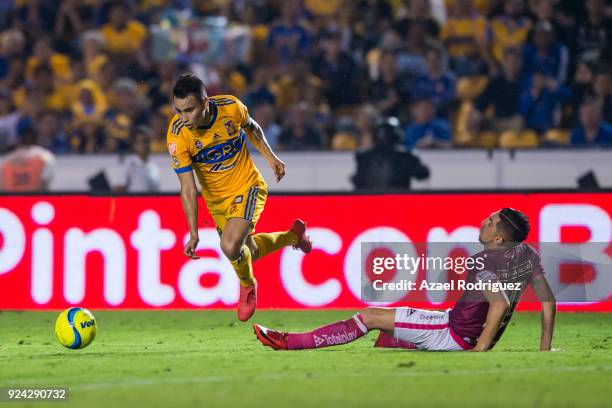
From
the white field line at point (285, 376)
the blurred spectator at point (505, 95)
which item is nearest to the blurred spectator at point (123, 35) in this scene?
the blurred spectator at point (505, 95)

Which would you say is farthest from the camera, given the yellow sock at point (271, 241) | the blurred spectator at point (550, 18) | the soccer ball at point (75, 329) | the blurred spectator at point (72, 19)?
the blurred spectator at point (72, 19)

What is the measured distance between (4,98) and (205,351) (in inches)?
344

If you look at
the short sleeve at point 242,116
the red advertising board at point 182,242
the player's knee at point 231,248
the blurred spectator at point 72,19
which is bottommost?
the red advertising board at point 182,242

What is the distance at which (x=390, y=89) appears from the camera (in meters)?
15.5

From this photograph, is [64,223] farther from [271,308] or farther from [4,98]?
[4,98]

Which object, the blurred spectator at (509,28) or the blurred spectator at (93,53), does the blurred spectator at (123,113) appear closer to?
the blurred spectator at (93,53)

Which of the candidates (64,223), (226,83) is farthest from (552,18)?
(64,223)

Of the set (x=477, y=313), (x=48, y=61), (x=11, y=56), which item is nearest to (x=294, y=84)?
(x=48, y=61)

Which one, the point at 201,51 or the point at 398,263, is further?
the point at 201,51

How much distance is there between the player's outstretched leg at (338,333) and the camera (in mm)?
8336

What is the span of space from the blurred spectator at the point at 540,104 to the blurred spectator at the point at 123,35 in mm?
5671

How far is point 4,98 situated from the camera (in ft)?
54.4

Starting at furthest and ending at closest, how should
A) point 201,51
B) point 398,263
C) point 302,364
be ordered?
point 201,51
point 398,263
point 302,364

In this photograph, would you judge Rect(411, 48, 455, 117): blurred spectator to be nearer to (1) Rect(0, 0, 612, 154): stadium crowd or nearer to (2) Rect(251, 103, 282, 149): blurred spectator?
(1) Rect(0, 0, 612, 154): stadium crowd
